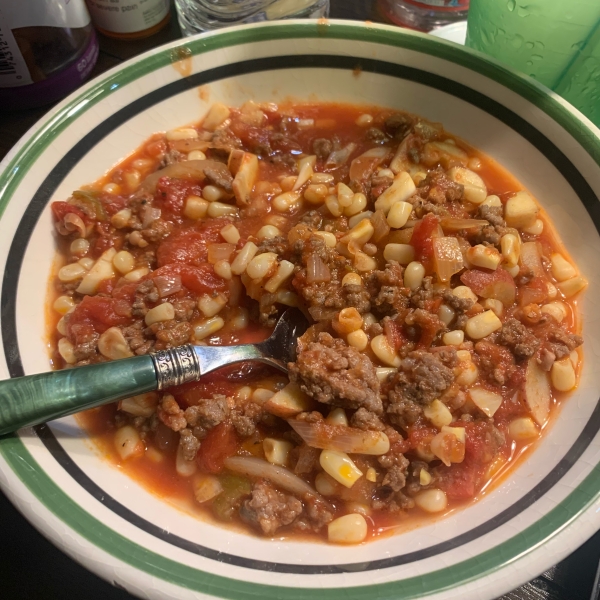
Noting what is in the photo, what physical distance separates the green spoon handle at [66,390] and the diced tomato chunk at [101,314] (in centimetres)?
64

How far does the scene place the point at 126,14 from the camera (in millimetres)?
3842

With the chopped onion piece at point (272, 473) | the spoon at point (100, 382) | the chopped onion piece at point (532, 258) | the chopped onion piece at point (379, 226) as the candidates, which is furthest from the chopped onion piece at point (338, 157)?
the chopped onion piece at point (272, 473)

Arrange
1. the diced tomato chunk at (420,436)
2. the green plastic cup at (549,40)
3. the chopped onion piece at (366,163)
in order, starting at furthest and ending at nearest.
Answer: the chopped onion piece at (366,163)
the green plastic cup at (549,40)
the diced tomato chunk at (420,436)

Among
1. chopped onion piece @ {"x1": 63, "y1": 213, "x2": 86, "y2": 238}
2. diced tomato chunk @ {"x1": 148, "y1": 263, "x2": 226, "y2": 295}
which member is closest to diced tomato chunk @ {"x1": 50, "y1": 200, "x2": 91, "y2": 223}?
chopped onion piece @ {"x1": 63, "y1": 213, "x2": 86, "y2": 238}

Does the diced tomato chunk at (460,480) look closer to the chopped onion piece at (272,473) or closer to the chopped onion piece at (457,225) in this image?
the chopped onion piece at (272,473)

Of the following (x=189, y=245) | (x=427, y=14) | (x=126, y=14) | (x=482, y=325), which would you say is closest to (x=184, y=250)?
(x=189, y=245)

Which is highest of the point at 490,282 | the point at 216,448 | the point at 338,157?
the point at 490,282

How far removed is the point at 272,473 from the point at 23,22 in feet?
9.87

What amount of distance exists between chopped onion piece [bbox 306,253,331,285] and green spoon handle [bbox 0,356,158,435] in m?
0.93

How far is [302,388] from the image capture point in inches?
93.9

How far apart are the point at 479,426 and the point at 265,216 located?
1.68 meters

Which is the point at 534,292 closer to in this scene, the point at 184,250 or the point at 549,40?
the point at 549,40

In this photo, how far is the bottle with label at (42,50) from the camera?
3166 millimetres

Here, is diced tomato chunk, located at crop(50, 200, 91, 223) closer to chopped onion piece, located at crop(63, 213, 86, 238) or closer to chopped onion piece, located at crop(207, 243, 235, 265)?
chopped onion piece, located at crop(63, 213, 86, 238)
